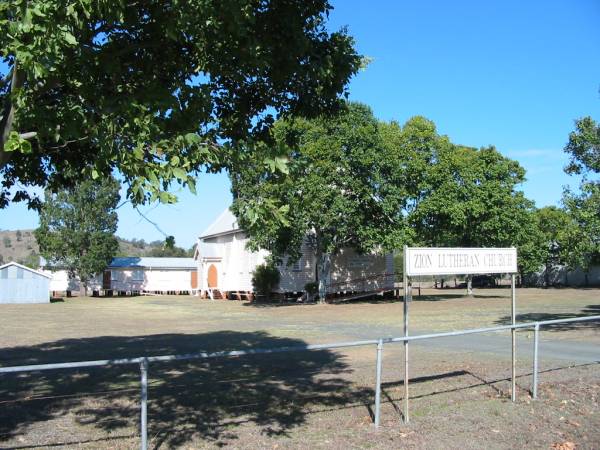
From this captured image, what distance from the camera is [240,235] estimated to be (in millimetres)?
46375

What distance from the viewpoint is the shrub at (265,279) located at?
136 ft

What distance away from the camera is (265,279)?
41719mm

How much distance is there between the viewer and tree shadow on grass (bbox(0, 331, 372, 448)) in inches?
279

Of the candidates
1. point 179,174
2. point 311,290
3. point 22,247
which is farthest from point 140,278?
point 22,247

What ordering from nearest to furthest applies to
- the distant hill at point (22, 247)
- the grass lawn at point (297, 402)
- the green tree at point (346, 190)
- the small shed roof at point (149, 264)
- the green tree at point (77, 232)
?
the grass lawn at point (297, 402) → the green tree at point (346, 190) → the green tree at point (77, 232) → the small shed roof at point (149, 264) → the distant hill at point (22, 247)

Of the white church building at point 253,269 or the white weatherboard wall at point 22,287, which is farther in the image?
the white weatherboard wall at point 22,287

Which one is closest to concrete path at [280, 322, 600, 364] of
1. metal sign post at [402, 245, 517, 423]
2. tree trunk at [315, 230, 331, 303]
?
metal sign post at [402, 245, 517, 423]

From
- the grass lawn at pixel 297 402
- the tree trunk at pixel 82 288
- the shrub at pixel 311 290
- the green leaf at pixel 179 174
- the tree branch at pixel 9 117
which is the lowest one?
the tree trunk at pixel 82 288

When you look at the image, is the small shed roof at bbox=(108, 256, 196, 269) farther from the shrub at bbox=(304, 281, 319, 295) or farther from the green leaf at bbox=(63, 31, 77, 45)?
the green leaf at bbox=(63, 31, 77, 45)

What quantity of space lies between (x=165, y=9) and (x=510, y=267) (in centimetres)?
576

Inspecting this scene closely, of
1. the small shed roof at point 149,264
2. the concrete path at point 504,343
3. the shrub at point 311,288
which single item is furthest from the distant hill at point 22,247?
the concrete path at point 504,343

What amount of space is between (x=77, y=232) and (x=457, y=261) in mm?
49533

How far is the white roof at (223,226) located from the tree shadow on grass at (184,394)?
33.8m

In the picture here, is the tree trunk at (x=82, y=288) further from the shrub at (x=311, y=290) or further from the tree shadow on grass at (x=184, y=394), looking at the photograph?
the tree shadow on grass at (x=184, y=394)
